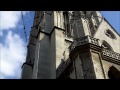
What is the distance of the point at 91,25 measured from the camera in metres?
22.2

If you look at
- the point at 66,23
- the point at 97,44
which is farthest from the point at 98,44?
the point at 66,23

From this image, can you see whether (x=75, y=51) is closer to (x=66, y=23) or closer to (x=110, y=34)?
(x=110, y=34)

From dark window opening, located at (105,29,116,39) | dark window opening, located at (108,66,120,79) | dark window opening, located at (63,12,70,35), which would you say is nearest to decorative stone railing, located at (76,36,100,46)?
dark window opening, located at (108,66,120,79)

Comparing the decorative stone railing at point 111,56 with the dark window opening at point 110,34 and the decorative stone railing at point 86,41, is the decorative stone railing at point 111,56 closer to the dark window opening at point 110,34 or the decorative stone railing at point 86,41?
the decorative stone railing at point 86,41

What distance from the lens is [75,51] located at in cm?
1143

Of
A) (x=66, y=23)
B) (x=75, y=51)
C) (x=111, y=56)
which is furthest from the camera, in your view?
(x=66, y=23)

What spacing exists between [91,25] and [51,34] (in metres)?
5.73

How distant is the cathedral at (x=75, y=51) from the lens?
10961 millimetres

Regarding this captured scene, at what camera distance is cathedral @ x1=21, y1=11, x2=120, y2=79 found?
36.0ft

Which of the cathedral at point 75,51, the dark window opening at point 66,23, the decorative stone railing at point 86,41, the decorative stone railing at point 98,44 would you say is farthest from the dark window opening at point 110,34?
the dark window opening at point 66,23

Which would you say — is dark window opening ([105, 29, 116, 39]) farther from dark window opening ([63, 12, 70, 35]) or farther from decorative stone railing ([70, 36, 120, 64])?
dark window opening ([63, 12, 70, 35])
